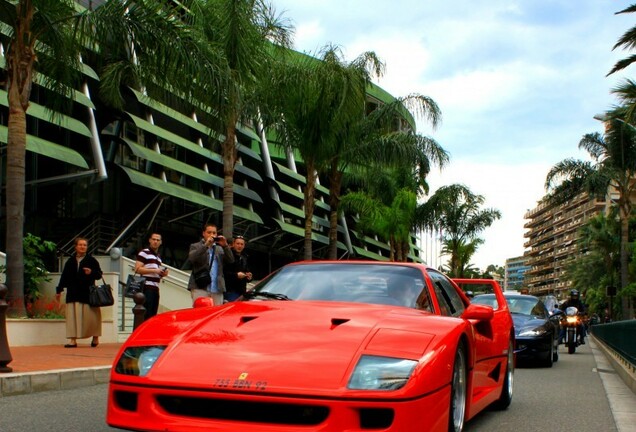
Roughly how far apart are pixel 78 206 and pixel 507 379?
88.0 ft

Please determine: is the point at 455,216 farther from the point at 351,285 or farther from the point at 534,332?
the point at 351,285

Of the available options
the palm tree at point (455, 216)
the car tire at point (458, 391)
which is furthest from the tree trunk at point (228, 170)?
the palm tree at point (455, 216)

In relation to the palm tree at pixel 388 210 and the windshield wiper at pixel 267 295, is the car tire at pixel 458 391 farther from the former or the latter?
the palm tree at pixel 388 210

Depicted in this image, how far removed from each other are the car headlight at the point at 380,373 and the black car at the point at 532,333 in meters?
8.70

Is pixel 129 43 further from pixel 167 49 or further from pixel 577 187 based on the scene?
pixel 577 187

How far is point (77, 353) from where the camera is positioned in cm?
1141

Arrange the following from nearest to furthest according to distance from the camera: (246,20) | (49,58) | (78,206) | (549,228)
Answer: (49,58) → (246,20) → (78,206) → (549,228)

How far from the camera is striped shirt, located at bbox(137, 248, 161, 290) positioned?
1208 cm

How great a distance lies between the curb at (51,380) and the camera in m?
7.45

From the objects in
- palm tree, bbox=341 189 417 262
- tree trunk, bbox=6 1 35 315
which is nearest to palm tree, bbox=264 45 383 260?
tree trunk, bbox=6 1 35 315

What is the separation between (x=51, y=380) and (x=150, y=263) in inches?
165

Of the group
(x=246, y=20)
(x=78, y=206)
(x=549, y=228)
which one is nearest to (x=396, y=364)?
(x=246, y=20)

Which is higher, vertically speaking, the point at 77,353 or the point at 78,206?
the point at 78,206

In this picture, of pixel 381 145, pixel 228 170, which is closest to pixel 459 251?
pixel 381 145
